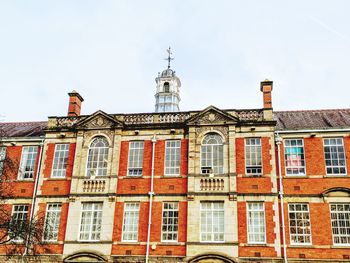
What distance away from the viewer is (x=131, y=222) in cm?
2425

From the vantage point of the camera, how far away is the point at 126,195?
24734mm

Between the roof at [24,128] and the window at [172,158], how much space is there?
8759 mm

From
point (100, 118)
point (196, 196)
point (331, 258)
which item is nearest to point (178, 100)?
point (100, 118)

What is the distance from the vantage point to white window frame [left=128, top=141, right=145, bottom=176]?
25406 millimetres

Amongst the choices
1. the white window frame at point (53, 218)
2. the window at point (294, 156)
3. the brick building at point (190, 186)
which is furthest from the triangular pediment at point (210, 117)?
the white window frame at point (53, 218)

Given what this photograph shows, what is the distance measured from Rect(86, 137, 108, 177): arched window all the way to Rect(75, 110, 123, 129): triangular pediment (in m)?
0.83

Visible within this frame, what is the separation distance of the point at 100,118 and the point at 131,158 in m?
3.27

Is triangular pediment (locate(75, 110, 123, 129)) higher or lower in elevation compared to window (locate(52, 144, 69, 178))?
higher

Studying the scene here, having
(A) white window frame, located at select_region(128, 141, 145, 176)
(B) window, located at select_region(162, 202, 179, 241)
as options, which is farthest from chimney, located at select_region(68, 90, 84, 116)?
(B) window, located at select_region(162, 202, 179, 241)

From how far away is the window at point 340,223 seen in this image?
22312mm

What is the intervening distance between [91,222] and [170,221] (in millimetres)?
4575

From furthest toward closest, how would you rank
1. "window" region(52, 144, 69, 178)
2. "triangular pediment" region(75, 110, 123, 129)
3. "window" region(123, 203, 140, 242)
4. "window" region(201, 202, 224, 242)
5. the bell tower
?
the bell tower
"triangular pediment" region(75, 110, 123, 129)
"window" region(52, 144, 69, 178)
"window" region(123, 203, 140, 242)
"window" region(201, 202, 224, 242)

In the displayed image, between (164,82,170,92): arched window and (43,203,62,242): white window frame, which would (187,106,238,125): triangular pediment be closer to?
(43,203,62,242): white window frame

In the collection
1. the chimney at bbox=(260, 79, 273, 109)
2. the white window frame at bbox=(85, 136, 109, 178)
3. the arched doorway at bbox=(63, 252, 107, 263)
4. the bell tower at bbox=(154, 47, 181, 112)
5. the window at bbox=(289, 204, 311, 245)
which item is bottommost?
the arched doorway at bbox=(63, 252, 107, 263)
